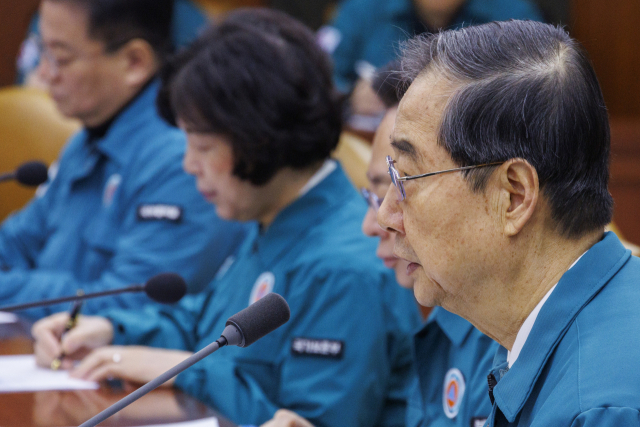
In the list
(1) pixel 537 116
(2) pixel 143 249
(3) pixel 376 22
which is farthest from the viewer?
→ (3) pixel 376 22

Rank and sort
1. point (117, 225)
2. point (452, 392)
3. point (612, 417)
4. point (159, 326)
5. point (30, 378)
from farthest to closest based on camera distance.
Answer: point (117, 225)
point (159, 326)
point (30, 378)
point (452, 392)
point (612, 417)

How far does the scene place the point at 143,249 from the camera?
2053 millimetres

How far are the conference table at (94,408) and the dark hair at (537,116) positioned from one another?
722 mm

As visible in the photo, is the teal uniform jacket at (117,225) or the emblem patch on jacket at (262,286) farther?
the teal uniform jacket at (117,225)

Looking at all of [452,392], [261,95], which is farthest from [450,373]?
[261,95]

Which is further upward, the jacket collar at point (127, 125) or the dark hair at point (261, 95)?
the dark hair at point (261, 95)

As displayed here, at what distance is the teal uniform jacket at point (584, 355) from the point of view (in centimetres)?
76

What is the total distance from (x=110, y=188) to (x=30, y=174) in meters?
0.39

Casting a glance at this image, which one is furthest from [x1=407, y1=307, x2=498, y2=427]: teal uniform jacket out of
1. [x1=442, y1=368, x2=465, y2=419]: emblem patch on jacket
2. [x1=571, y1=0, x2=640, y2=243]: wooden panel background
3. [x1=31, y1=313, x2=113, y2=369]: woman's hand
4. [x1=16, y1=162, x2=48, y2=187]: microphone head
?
[x1=571, y1=0, x2=640, y2=243]: wooden panel background

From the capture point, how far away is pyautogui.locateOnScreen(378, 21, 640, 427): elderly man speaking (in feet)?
2.91

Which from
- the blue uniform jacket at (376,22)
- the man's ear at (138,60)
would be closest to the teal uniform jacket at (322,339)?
the man's ear at (138,60)

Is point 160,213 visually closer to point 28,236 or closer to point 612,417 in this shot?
point 28,236

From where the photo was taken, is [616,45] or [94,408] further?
[616,45]

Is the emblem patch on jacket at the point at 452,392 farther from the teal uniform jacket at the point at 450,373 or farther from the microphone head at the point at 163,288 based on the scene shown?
the microphone head at the point at 163,288
